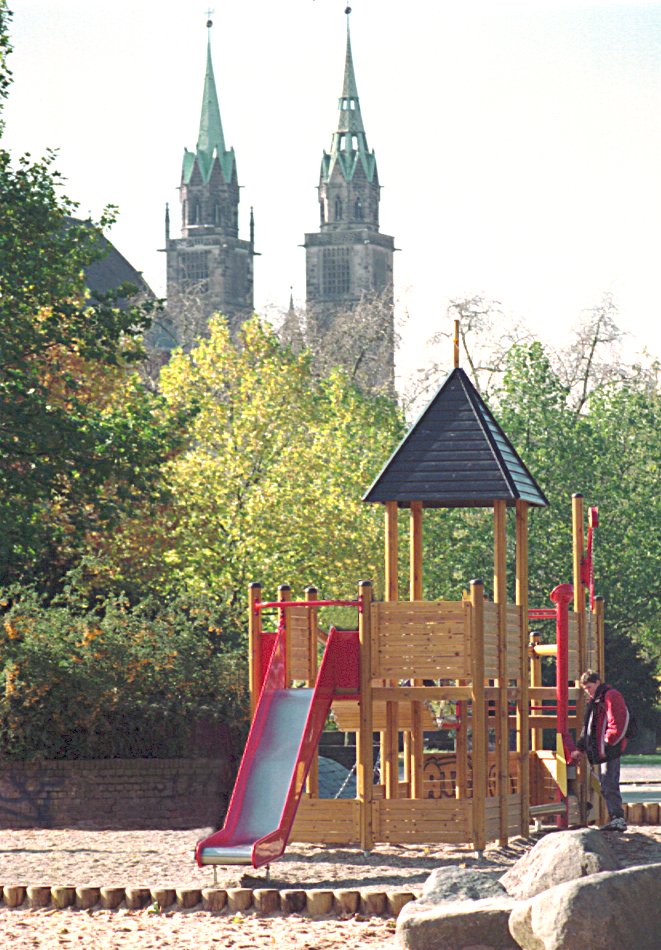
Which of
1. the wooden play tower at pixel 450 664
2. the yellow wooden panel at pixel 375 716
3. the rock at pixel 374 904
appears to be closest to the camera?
the rock at pixel 374 904

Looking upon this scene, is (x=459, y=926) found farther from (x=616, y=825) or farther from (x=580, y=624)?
(x=580, y=624)

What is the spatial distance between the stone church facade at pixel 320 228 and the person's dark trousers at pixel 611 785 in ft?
493

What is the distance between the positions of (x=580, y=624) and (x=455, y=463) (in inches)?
103

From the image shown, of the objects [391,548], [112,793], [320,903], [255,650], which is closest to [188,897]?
[320,903]

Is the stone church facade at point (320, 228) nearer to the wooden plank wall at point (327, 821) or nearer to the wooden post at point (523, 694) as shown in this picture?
the wooden post at point (523, 694)

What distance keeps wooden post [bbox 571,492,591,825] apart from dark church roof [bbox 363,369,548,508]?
710 mm

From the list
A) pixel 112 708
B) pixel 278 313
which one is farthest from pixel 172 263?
pixel 112 708

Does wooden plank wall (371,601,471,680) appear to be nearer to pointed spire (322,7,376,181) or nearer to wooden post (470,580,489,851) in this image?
wooden post (470,580,489,851)

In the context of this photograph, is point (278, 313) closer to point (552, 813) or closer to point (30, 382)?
point (30, 382)

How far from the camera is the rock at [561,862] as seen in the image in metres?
11.3

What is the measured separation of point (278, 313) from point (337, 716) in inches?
2487

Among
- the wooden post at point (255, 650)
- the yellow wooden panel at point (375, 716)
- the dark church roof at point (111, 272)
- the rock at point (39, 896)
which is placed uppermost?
the dark church roof at point (111, 272)

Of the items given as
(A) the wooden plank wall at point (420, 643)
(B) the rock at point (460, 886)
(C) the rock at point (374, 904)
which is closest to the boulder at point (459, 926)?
(B) the rock at point (460, 886)

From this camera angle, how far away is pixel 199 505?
35500mm
